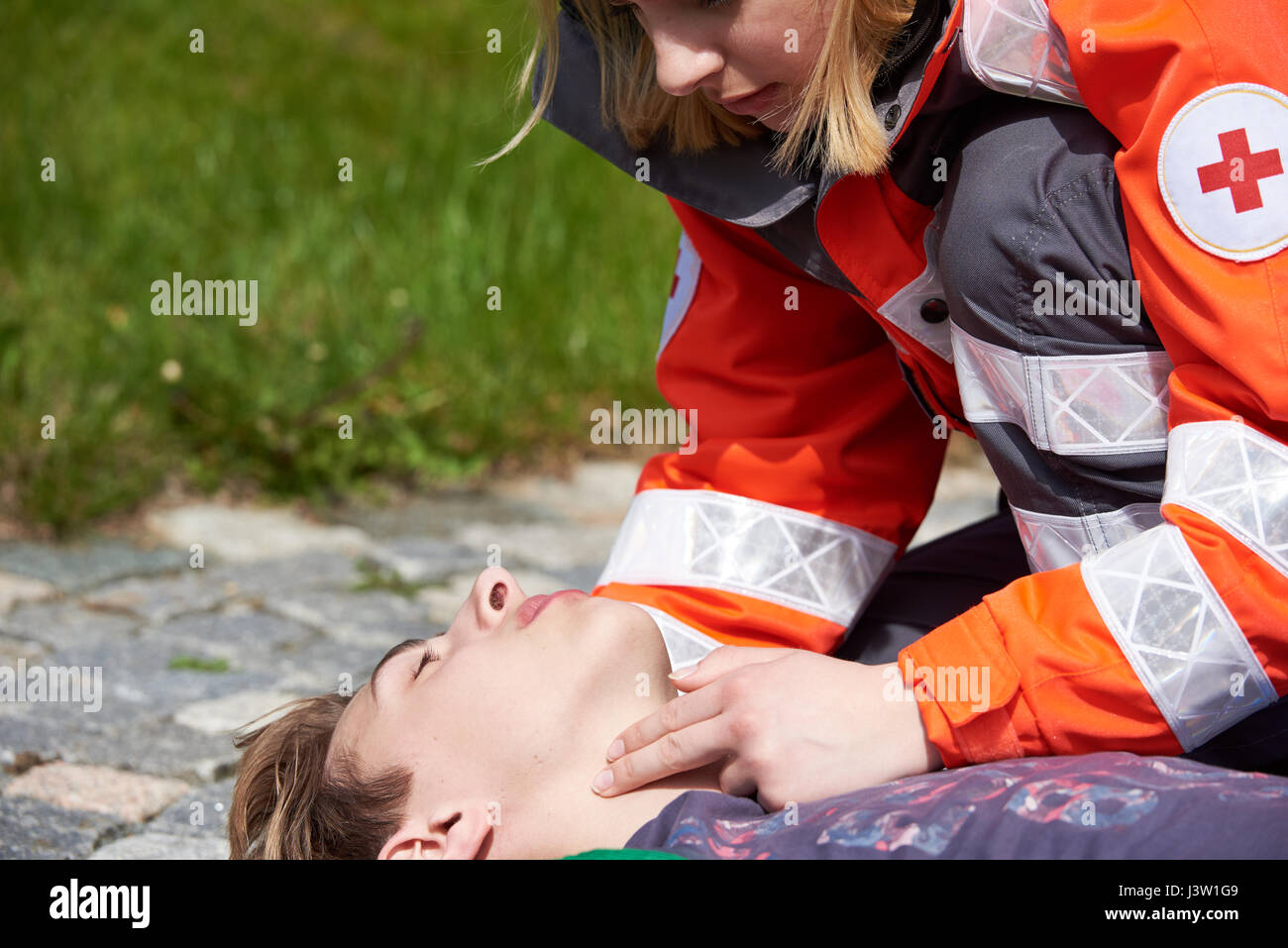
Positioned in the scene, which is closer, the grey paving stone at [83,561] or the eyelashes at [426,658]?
the eyelashes at [426,658]

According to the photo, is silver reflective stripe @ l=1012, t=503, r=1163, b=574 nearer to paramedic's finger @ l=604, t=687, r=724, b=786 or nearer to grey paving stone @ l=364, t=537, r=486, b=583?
paramedic's finger @ l=604, t=687, r=724, b=786

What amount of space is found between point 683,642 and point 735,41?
2.72ft

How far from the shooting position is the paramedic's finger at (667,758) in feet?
5.34

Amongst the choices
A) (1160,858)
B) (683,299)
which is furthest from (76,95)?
(1160,858)

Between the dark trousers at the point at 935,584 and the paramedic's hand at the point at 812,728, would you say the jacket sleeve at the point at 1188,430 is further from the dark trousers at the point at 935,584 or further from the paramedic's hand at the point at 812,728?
the dark trousers at the point at 935,584

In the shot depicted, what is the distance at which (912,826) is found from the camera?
4.83ft

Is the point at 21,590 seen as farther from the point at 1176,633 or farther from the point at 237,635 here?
the point at 1176,633

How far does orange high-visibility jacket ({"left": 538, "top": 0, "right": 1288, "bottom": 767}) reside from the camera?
4.65ft

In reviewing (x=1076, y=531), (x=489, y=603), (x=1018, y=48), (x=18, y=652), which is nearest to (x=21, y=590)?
(x=18, y=652)

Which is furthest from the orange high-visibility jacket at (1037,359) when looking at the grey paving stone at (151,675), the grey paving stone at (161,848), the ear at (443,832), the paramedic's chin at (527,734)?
the grey paving stone at (151,675)

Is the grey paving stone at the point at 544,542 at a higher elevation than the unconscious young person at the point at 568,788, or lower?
higher

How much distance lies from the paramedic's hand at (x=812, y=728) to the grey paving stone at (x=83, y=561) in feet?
6.67

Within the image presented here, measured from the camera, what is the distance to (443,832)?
178cm
